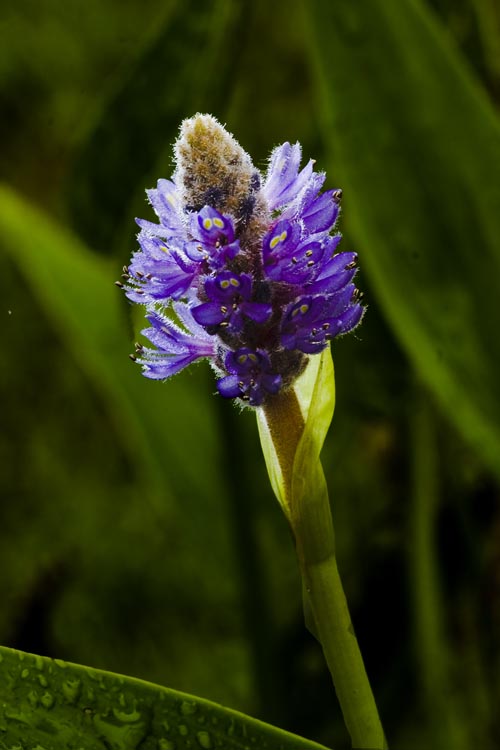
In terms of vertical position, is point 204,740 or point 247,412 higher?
point 247,412

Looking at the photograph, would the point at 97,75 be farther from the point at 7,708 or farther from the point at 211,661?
the point at 7,708

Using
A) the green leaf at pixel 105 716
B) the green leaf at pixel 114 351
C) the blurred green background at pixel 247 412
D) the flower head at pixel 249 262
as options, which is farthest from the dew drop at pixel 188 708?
the green leaf at pixel 114 351

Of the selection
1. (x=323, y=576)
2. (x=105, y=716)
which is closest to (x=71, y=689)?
(x=105, y=716)

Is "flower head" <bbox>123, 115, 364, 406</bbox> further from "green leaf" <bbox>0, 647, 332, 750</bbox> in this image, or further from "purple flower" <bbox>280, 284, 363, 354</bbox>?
"green leaf" <bbox>0, 647, 332, 750</bbox>

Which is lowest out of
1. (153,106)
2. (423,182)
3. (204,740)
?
(204,740)

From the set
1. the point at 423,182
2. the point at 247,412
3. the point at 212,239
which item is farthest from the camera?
the point at 247,412

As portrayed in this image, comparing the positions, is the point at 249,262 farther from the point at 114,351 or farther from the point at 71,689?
the point at 114,351

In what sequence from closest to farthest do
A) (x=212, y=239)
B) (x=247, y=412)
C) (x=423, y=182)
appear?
1. (x=212, y=239)
2. (x=423, y=182)
3. (x=247, y=412)
